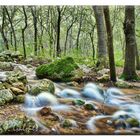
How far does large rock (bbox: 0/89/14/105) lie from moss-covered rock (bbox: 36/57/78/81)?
323 millimetres

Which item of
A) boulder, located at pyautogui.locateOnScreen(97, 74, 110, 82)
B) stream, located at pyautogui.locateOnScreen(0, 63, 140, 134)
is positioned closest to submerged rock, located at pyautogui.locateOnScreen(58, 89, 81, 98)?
stream, located at pyautogui.locateOnScreen(0, 63, 140, 134)

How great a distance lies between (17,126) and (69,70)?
80 centimetres

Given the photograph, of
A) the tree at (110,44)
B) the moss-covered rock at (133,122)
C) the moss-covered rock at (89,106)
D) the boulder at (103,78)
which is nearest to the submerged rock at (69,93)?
the moss-covered rock at (89,106)

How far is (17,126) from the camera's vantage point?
391 cm

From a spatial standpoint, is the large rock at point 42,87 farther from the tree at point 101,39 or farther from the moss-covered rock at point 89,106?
the tree at point 101,39

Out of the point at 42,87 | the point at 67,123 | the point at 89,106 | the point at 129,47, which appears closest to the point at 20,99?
the point at 42,87

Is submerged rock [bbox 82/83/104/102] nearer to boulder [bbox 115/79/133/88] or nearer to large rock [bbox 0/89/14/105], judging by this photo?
boulder [bbox 115/79/133/88]

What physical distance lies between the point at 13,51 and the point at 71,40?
0.57m

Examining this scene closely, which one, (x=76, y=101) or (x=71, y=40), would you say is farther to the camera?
(x=71, y=40)

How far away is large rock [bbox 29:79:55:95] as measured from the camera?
4.17 meters

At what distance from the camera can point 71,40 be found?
456cm

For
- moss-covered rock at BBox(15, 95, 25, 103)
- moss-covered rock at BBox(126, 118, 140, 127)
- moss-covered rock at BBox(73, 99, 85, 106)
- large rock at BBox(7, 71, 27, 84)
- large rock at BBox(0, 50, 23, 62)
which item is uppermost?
large rock at BBox(0, 50, 23, 62)
